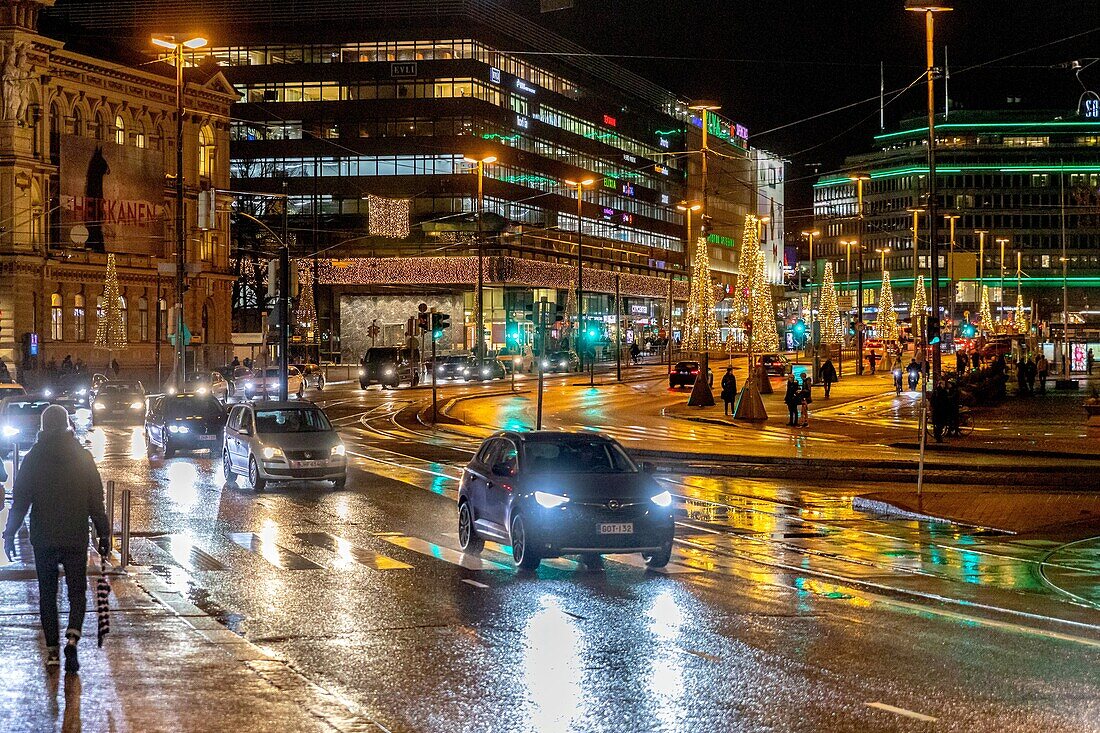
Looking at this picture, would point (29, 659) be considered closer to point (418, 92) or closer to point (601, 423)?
point (601, 423)

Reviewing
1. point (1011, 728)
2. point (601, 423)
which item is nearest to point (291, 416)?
point (1011, 728)

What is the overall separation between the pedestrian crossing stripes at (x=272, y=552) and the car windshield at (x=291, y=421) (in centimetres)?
655

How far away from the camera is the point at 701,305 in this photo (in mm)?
53594

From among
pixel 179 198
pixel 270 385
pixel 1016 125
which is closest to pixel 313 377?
pixel 270 385

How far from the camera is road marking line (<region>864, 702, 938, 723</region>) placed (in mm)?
8703

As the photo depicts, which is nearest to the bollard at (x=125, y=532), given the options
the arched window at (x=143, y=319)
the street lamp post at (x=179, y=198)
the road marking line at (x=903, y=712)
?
the road marking line at (x=903, y=712)

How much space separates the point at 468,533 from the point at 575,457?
64.8 inches

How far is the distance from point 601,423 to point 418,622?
113 feet

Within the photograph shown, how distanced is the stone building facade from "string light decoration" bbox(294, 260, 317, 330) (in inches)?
235

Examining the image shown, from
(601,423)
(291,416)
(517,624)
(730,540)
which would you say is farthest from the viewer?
(601,423)

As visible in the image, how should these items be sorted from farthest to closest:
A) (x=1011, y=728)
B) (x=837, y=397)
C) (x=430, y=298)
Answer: (x=430, y=298), (x=837, y=397), (x=1011, y=728)

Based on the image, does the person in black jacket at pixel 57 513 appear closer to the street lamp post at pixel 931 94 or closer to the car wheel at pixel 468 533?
the car wheel at pixel 468 533

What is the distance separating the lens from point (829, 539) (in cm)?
1906

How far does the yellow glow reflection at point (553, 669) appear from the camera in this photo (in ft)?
28.8
